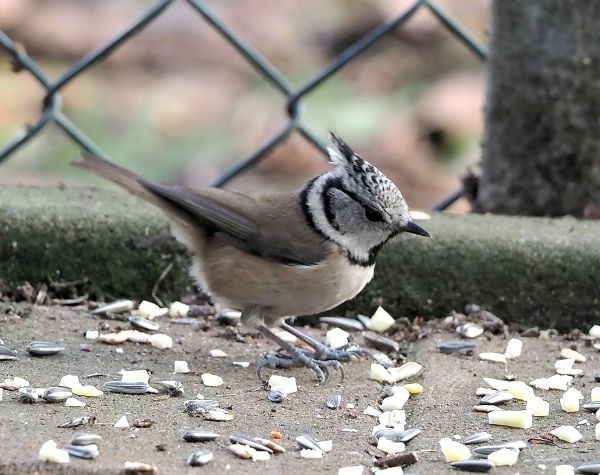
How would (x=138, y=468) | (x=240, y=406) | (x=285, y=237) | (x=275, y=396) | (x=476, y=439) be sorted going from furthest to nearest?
1. (x=285, y=237)
2. (x=275, y=396)
3. (x=240, y=406)
4. (x=476, y=439)
5. (x=138, y=468)

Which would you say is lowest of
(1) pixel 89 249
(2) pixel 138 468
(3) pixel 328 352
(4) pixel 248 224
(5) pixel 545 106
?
(2) pixel 138 468

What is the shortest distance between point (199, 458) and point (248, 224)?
1251 millimetres

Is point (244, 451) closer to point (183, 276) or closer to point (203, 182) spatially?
point (183, 276)

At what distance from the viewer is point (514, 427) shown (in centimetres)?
333

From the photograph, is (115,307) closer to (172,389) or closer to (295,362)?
(295,362)

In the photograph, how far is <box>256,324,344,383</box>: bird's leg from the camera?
3787mm

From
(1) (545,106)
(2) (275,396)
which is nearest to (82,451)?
(2) (275,396)

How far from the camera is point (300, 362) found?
3.88 m

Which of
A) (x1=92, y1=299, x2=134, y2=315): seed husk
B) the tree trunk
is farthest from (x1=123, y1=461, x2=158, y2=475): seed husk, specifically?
the tree trunk

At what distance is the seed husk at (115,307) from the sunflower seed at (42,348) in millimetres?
333

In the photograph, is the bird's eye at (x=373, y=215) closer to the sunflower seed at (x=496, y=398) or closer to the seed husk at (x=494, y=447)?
the sunflower seed at (x=496, y=398)

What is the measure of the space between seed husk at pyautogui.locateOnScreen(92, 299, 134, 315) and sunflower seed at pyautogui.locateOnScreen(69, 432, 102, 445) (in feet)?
3.45

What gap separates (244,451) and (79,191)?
5.51 feet

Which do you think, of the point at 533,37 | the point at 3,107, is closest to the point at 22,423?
the point at 533,37
